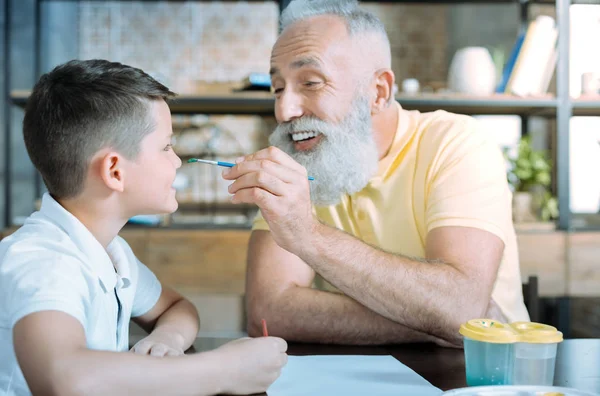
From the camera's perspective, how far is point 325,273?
Answer: 1.18 metres

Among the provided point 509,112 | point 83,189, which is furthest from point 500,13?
point 83,189

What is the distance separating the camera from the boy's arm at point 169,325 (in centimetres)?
99

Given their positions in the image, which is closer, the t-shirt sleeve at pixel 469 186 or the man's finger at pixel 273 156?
the man's finger at pixel 273 156

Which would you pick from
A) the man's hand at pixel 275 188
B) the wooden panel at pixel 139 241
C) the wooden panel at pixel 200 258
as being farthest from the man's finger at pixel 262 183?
the wooden panel at pixel 139 241

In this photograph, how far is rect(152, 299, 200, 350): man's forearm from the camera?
1134mm

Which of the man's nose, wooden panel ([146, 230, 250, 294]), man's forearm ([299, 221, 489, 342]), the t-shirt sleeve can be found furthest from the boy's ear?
wooden panel ([146, 230, 250, 294])

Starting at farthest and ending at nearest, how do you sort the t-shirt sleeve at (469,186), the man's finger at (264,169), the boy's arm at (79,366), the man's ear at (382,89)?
the man's ear at (382,89), the t-shirt sleeve at (469,186), the man's finger at (264,169), the boy's arm at (79,366)

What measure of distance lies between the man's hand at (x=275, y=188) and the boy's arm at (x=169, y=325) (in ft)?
0.81

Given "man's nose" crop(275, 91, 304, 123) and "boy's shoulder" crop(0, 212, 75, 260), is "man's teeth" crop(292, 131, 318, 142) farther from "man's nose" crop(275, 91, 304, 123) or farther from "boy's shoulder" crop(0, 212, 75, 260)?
"boy's shoulder" crop(0, 212, 75, 260)

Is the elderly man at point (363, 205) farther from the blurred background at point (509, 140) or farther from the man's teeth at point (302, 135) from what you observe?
the blurred background at point (509, 140)

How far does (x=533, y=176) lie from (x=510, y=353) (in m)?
2.09

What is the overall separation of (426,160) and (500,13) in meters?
3.33

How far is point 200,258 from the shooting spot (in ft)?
8.81

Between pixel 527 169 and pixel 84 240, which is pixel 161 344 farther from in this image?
pixel 527 169
